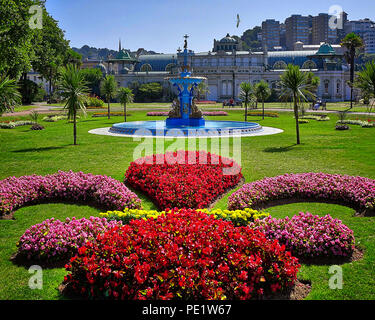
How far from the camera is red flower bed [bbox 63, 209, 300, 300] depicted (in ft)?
23.4

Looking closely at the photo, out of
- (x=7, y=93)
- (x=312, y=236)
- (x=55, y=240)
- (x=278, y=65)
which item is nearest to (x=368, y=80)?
(x=312, y=236)

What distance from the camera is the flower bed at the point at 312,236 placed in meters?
9.38

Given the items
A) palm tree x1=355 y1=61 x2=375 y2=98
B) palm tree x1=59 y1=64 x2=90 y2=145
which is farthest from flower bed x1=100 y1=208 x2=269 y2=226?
palm tree x1=355 y1=61 x2=375 y2=98

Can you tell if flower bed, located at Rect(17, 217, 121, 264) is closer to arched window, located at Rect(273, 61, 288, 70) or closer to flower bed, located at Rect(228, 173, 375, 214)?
flower bed, located at Rect(228, 173, 375, 214)

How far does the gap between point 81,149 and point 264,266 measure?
1850 cm

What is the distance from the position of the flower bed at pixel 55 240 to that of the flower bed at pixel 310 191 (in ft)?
16.0

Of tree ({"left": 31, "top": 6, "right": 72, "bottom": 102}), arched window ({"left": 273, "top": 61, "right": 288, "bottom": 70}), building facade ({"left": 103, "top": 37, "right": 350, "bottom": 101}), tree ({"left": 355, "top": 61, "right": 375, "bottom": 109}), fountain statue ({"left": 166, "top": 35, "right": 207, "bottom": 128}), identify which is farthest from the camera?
arched window ({"left": 273, "top": 61, "right": 288, "bottom": 70})

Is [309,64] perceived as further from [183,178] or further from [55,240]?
[55,240]

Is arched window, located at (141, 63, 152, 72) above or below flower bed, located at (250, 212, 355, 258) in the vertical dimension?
above

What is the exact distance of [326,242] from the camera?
945cm

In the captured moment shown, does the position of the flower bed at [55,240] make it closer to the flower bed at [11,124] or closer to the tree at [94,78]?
the flower bed at [11,124]

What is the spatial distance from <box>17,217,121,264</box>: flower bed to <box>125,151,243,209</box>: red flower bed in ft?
11.7

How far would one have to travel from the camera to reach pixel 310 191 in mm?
14070

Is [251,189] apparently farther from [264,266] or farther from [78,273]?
[78,273]
